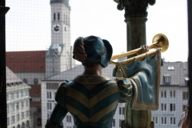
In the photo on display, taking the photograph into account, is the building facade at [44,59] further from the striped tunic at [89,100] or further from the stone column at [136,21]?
the striped tunic at [89,100]

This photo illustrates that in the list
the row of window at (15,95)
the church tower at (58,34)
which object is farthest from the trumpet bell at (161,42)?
the church tower at (58,34)

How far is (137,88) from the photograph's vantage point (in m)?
0.65

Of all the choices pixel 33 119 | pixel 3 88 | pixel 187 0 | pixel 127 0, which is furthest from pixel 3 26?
pixel 33 119

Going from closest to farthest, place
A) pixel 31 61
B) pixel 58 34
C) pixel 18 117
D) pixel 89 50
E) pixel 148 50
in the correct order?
pixel 89 50 → pixel 148 50 → pixel 18 117 → pixel 58 34 → pixel 31 61

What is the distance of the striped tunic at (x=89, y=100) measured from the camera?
60 centimetres

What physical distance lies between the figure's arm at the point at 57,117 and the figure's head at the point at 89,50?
0.09 meters

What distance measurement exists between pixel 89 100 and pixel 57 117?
0.21ft

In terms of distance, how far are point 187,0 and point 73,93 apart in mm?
351

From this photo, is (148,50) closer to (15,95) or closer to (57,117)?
(57,117)

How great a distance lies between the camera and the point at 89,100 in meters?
0.60

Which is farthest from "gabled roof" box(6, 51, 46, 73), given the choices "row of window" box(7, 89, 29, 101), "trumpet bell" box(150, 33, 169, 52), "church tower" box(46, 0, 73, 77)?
"trumpet bell" box(150, 33, 169, 52)


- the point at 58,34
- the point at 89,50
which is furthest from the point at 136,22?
the point at 58,34

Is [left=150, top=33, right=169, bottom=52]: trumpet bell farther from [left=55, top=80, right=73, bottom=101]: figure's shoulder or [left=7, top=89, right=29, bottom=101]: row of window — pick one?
[left=7, top=89, right=29, bottom=101]: row of window

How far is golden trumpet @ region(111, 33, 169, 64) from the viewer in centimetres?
70
